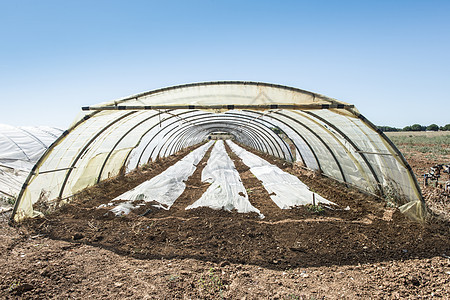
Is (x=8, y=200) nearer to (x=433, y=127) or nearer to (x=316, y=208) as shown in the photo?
(x=316, y=208)

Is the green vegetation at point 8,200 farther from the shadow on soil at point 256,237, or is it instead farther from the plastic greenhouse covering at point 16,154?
the shadow on soil at point 256,237

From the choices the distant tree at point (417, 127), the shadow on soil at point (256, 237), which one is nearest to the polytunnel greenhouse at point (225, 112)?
the shadow on soil at point (256, 237)

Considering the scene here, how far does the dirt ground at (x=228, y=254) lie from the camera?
320 cm

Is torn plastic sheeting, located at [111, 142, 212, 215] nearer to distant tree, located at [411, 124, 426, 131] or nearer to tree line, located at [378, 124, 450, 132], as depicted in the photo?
tree line, located at [378, 124, 450, 132]

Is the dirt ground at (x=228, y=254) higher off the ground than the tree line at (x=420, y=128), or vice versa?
the tree line at (x=420, y=128)

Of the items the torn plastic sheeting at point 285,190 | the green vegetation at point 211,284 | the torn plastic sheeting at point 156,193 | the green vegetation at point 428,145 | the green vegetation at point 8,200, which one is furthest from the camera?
the green vegetation at point 428,145

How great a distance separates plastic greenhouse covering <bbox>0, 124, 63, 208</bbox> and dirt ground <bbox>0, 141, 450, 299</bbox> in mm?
2905

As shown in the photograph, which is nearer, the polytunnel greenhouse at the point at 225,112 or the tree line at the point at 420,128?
the polytunnel greenhouse at the point at 225,112

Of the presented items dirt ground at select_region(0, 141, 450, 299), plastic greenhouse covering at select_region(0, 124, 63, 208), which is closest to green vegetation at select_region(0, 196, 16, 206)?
plastic greenhouse covering at select_region(0, 124, 63, 208)

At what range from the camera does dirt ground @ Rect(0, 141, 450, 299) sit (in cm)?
320

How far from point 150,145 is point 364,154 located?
10278 millimetres

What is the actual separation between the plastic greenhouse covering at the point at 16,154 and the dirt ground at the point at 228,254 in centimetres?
291

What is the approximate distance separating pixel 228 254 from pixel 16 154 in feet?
39.4

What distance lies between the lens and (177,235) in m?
4.93
